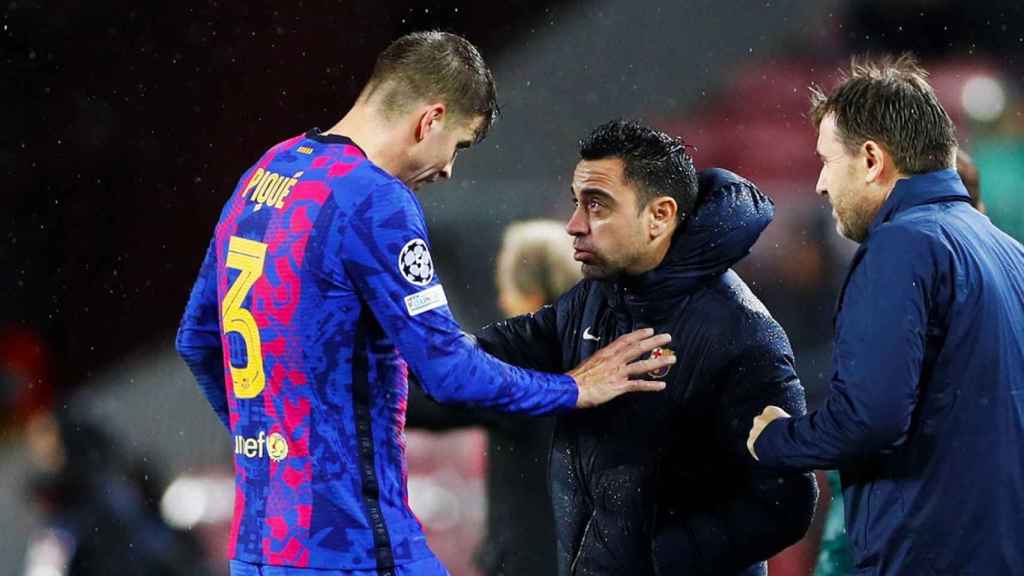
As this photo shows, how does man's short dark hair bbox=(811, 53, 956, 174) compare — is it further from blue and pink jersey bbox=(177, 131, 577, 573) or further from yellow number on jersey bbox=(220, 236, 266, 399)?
yellow number on jersey bbox=(220, 236, 266, 399)

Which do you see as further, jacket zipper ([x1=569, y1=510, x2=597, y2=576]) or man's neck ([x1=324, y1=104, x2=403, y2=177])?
jacket zipper ([x1=569, y1=510, x2=597, y2=576])

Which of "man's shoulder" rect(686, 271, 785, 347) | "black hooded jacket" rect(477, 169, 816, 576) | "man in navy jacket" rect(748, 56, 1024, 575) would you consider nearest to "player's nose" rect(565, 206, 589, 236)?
"black hooded jacket" rect(477, 169, 816, 576)

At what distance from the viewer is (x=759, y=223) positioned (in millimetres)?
2307

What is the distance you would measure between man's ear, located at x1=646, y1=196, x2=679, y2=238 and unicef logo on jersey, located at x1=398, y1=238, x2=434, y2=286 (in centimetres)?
55

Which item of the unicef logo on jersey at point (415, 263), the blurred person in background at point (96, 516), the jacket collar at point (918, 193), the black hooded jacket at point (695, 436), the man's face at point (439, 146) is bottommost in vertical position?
the blurred person in background at point (96, 516)

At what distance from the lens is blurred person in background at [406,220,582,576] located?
12.0 feet

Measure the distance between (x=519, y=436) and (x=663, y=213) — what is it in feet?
4.89

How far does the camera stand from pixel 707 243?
227 centimetres

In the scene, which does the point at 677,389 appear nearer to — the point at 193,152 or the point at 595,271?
the point at 595,271

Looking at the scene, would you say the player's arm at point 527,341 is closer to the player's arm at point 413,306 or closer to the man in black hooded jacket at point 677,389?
the man in black hooded jacket at point 677,389

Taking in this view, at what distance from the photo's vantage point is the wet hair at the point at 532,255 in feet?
12.1

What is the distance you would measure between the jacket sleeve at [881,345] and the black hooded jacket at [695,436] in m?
0.39

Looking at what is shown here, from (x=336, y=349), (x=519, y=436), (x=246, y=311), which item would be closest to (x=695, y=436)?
(x=336, y=349)

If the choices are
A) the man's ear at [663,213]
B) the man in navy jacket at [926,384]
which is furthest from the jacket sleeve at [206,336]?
the man in navy jacket at [926,384]
